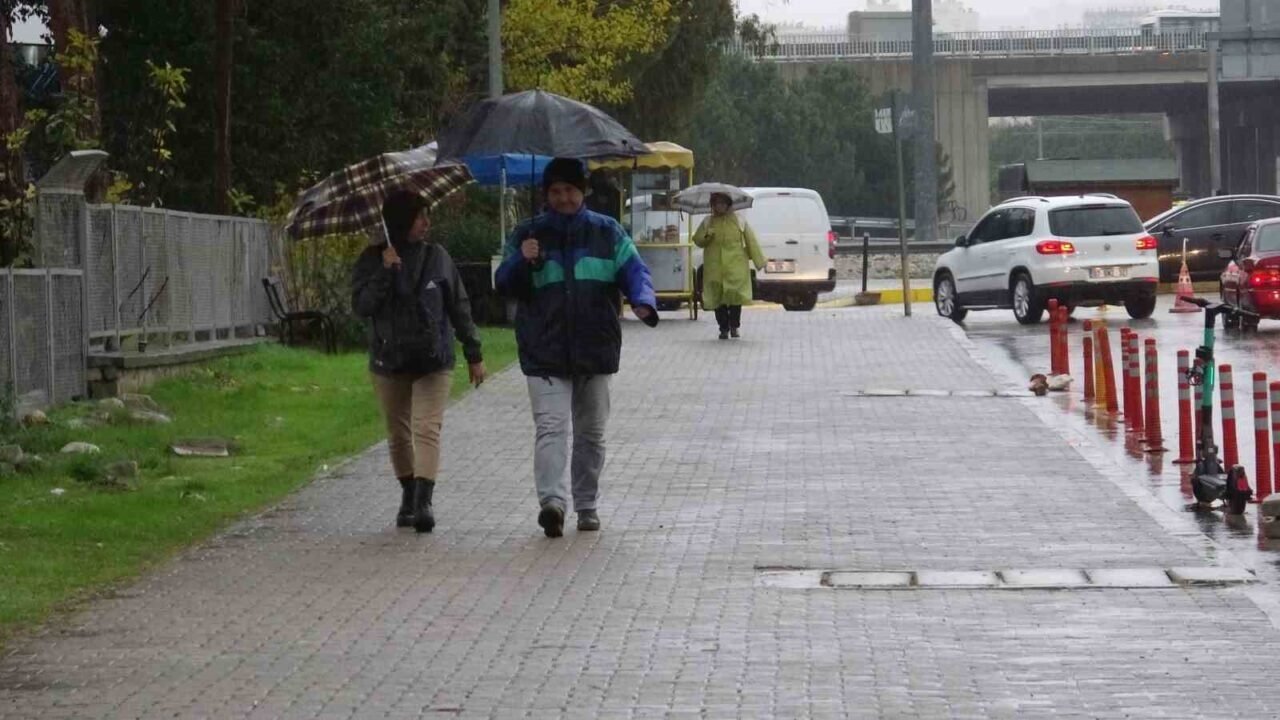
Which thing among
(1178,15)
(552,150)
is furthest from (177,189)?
(1178,15)

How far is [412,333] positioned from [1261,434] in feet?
14.6

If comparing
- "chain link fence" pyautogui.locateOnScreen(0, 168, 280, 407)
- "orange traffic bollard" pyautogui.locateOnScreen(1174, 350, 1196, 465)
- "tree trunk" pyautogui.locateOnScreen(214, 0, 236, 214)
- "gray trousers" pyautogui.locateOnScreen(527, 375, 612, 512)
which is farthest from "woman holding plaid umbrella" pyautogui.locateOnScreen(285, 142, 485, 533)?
"tree trunk" pyautogui.locateOnScreen(214, 0, 236, 214)

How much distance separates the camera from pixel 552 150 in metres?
21.2

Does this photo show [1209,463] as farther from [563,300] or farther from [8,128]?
[8,128]

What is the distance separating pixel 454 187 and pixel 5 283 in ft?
17.1

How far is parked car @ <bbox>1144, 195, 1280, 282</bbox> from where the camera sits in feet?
123

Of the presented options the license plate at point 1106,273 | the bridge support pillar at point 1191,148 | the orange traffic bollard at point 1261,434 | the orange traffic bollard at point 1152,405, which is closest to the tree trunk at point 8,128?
the orange traffic bollard at point 1152,405

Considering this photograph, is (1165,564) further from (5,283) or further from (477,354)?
(5,283)

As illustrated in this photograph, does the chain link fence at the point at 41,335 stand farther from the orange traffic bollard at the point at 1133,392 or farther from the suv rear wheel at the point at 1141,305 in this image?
the suv rear wheel at the point at 1141,305

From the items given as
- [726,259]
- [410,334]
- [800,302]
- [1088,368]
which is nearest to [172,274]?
[726,259]

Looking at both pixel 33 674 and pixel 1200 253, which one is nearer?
pixel 33 674

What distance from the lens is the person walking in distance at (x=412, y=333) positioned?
1159 centimetres

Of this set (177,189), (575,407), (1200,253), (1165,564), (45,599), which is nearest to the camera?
(45,599)

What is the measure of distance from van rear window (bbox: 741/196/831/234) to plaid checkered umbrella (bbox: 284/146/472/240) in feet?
83.2
